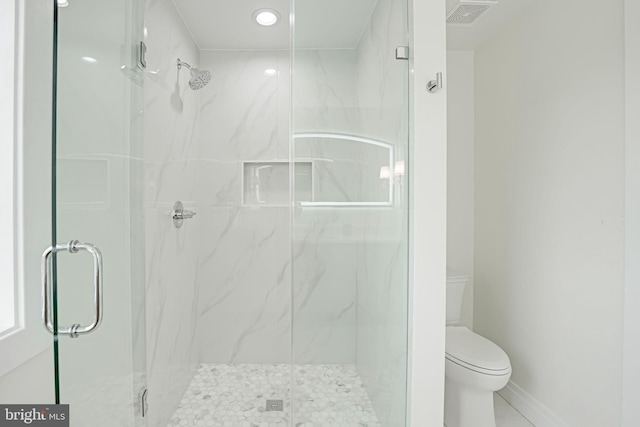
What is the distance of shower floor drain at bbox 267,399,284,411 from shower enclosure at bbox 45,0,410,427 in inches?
0.6

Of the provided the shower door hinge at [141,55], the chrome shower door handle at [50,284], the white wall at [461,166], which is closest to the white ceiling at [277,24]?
the shower door hinge at [141,55]

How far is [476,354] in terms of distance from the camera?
6.24 ft

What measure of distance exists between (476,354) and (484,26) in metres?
2.09

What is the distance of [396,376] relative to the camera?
1.40 m

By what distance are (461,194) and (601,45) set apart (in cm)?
126

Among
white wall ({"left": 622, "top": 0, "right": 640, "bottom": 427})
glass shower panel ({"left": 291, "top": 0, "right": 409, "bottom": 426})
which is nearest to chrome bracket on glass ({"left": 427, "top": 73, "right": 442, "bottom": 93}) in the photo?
glass shower panel ({"left": 291, "top": 0, "right": 409, "bottom": 426})

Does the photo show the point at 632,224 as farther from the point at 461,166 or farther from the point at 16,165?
the point at 16,165

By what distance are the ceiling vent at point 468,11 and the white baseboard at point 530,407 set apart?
2317 mm

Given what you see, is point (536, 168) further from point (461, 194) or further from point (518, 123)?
point (461, 194)

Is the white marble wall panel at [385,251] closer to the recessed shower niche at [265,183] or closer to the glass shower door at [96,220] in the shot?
the glass shower door at [96,220]

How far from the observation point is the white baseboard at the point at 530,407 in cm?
193

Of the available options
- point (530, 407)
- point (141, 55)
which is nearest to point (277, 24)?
point (141, 55)

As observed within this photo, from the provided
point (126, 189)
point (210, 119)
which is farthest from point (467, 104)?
point (126, 189)

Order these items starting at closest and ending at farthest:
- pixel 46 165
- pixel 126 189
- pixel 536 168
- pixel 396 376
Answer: pixel 46 165 → pixel 126 189 → pixel 396 376 → pixel 536 168
